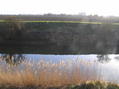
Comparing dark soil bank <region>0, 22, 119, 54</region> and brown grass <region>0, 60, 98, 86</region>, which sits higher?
brown grass <region>0, 60, 98, 86</region>

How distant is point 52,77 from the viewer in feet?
20.1

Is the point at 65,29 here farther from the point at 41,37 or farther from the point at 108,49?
the point at 108,49

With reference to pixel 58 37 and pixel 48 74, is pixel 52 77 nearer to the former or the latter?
pixel 48 74

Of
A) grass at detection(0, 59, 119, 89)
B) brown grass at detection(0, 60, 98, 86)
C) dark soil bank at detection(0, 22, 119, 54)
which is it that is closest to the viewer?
grass at detection(0, 59, 119, 89)

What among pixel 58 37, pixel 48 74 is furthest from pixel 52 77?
pixel 58 37

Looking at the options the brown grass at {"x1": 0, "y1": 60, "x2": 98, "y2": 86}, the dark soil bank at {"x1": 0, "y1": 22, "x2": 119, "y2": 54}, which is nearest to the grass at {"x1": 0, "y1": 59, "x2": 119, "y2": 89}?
the brown grass at {"x1": 0, "y1": 60, "x2": 98, "y2": 86}

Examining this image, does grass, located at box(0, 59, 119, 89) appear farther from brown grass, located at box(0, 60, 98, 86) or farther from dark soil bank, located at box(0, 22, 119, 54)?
dark soil bank, located at box(0, 22, 119, 54)

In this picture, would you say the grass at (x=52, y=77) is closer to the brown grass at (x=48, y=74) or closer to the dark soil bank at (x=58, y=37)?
the brown grass at (x=48, y=74)

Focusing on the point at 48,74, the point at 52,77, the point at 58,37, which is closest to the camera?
the point at 52,77

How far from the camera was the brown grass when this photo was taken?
19.4ft

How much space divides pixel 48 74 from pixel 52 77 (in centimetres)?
20

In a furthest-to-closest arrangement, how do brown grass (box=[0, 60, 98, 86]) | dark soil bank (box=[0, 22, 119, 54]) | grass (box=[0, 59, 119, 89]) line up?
dark soil bank (box=[0, 22, 119, 54]) < brown grass (box=[0, 60, 98, 86]) < grass (box=[0, 59, 119, 89])

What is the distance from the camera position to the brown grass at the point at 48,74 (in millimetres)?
5922

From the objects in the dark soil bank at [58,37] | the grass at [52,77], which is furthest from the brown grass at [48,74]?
the dark soil bank at [58,37]
